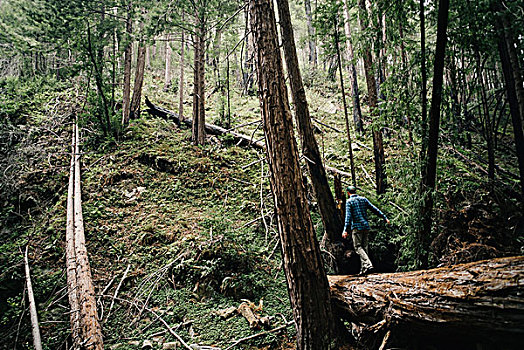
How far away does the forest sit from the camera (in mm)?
3092

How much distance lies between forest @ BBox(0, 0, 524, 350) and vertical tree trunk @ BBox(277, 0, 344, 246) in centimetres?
3

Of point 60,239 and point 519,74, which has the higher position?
point 519,74

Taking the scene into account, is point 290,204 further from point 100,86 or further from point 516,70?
point 100,86

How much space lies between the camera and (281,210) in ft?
10.4

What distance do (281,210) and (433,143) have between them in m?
2.33

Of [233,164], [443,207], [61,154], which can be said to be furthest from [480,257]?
[61,154]

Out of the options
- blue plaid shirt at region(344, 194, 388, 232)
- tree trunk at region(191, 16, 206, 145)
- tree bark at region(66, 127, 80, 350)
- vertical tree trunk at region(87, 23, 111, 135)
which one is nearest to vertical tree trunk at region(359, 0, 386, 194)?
blue plaid shirt at region(344, 194, 388, 232)

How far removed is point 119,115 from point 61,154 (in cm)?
267

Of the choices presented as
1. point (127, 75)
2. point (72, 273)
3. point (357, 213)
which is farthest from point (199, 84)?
point (357, 213)

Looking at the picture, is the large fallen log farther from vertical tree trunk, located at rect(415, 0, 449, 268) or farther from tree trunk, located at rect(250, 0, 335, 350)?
vertical tree trunk, located at rect(415, 0, 449, 268)

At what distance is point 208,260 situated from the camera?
5.29 metres

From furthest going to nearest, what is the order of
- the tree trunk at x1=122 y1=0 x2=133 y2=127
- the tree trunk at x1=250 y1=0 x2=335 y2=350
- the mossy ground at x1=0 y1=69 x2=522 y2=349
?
the tree trunk at x1=122 y1=0 x2=133 y2=127
the mossy ground at x1=0 y1=69 x2=522 y2=349
the tree trunk at x1=250 y1=0 x2=335 y2=350

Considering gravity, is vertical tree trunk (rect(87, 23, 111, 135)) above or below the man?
above

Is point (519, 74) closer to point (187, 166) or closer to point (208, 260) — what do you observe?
point (208, 260)
